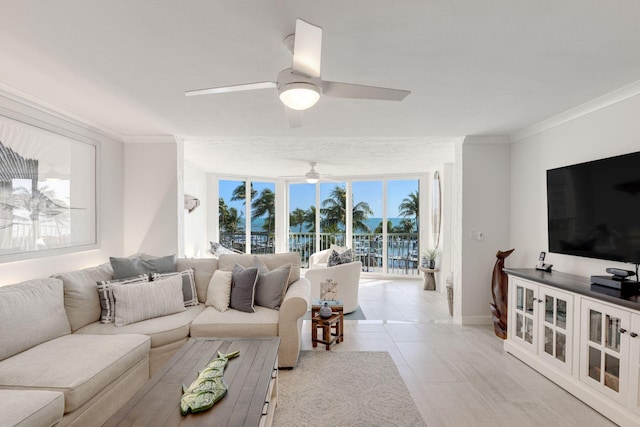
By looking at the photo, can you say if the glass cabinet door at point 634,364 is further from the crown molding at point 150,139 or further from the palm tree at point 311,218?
the palm tree at point 311,218

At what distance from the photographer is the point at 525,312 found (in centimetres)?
330

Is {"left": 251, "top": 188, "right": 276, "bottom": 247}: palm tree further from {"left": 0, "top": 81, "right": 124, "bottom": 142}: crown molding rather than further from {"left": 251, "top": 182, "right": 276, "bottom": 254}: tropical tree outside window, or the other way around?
{"left": 0, "top": 81, "right": 124, "bottom": 142}: crown molding

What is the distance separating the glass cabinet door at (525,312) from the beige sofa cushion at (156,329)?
3.28 metres

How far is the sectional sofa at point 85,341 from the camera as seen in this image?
6.29ft

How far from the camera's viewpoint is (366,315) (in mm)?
4785

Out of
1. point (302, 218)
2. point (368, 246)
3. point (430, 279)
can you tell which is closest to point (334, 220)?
point (302, 218)

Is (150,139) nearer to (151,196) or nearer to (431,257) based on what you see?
(151,196)

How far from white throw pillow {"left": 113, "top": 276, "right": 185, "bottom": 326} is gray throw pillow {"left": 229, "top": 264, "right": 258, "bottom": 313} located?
1.74 feet

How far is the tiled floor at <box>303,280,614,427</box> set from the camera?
238 cm

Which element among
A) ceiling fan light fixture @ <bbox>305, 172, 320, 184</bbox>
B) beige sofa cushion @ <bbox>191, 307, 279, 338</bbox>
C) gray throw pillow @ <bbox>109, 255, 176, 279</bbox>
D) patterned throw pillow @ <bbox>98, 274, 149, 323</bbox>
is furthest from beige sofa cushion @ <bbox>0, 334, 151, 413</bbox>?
ceiling fan light fixture @ <bbox>305, 172, 320, 184</bbox>

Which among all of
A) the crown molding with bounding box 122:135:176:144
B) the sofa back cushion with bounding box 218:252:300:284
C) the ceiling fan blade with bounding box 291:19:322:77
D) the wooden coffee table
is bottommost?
the wooden coffee table

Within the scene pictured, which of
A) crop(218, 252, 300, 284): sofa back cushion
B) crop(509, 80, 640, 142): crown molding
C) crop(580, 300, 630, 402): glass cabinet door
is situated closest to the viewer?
crop(580, 300, 630, 402): glass cabinet door

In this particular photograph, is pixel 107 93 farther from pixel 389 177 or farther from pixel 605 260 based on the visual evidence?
pixel 389 177

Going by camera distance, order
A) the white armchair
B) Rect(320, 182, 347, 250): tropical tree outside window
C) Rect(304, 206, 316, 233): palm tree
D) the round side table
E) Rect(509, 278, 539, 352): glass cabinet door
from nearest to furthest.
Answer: Rect(509, 278, 539, 352): glass cabinet door → the white armchair → the round side table → Rect(320, 182, 347, 250): tropical tree outside window → Rect(304, 206, 316, 233): palm tree
